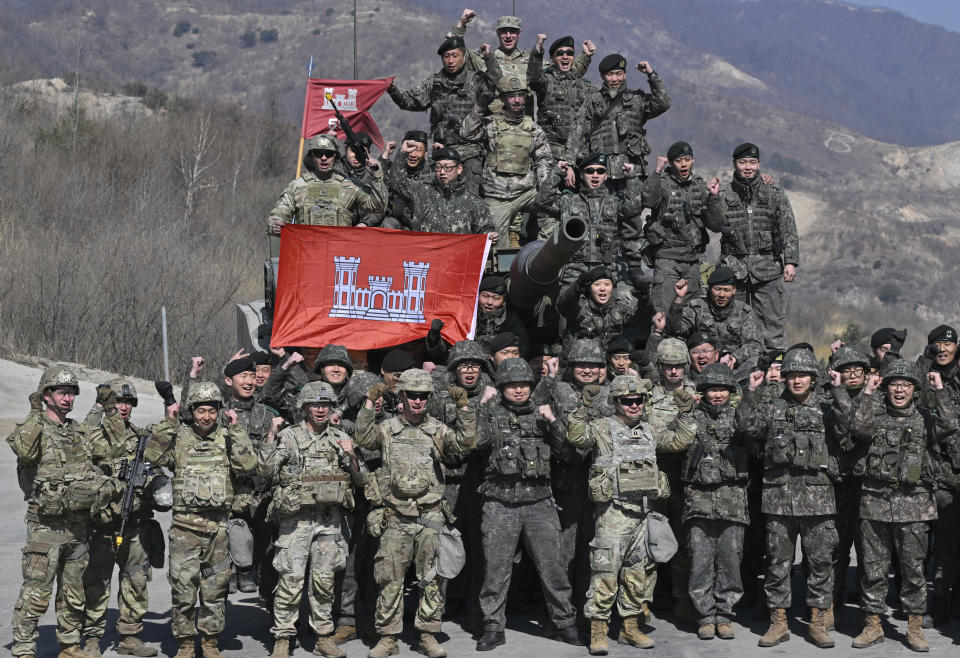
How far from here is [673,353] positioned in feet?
38.5

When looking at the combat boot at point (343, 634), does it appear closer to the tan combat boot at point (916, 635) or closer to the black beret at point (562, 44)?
the tan combat boot at point (916, 635)

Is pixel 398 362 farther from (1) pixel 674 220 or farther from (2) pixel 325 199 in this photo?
(1) pixel 674 220

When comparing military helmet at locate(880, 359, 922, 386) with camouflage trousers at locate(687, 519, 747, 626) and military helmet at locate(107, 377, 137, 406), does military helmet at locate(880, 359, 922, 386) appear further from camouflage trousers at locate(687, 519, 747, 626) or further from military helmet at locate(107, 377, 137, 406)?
military helmet at locate(107, 377, 137, 406)

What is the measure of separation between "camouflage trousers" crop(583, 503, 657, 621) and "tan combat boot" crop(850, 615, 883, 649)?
1.67 meters

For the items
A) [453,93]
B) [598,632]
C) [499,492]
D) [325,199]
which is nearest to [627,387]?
[499,492]

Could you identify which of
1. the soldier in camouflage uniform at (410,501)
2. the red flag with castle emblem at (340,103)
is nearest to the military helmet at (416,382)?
the soldier in camouflage uniform at (410,501)

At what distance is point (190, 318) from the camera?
3769cm

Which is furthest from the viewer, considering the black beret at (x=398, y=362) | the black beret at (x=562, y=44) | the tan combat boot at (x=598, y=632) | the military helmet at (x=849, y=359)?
the black beret at (x=562, y=44)

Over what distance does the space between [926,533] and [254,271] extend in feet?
116

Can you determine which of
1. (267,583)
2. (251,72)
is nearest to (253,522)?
(267,583)

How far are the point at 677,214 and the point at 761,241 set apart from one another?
933mm

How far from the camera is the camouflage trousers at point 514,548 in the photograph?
11.0 metres

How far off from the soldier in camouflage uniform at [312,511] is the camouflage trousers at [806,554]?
3.25m

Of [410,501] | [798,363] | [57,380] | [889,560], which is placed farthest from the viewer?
[798,363]
